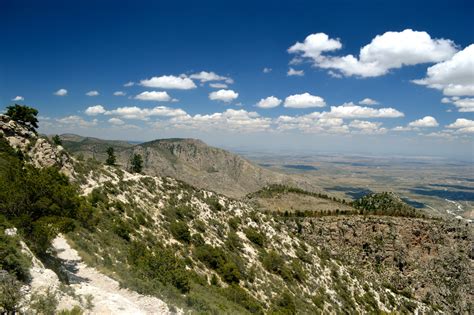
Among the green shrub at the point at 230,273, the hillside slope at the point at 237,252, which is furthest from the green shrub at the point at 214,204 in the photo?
the green shrub at the point at 230,273

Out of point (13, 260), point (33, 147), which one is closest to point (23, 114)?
point (33, 147)

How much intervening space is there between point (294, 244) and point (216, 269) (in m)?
24.9

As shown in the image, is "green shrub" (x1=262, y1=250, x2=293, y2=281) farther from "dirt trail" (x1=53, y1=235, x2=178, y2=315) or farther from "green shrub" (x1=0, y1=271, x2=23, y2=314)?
"green shrub" (x1=0, y1=271, x2=23, y2=314)

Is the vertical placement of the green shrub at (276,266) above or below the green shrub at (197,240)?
below

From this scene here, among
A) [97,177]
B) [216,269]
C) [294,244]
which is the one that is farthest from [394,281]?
[97,177]

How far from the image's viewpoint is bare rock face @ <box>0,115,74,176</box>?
134 feet

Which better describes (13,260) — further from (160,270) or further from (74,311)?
(160,270)

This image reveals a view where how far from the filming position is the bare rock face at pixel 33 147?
4075cm

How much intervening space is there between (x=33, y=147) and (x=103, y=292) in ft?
117

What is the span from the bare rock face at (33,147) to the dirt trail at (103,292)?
77.3 feet

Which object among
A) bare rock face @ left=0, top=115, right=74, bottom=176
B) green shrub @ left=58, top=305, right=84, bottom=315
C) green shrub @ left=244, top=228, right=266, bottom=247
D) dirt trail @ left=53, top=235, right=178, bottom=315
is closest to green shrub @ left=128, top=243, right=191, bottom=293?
dirt trail @ left=53, top=235, right=178, bottom=315

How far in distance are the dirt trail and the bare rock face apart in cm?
2356

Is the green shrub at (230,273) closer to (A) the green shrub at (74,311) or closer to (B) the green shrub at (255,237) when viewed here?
(B) the green shrub at (255,237)

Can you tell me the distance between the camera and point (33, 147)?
42500mm
